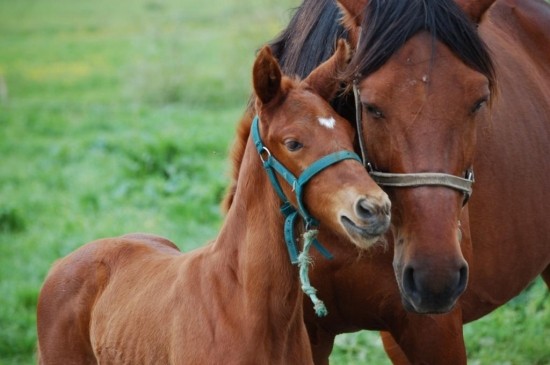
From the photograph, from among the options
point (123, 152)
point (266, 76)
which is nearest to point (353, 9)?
point (266, 76)

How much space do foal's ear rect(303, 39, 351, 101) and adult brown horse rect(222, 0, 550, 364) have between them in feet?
0.15

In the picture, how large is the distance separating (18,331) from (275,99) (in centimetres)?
388

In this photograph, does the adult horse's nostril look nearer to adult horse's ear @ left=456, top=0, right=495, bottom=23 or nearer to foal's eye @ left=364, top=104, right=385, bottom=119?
foal's eye @ left=364, top=104, right=385, bottom=119

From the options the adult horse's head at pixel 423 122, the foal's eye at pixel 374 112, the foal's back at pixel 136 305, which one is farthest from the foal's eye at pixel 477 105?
the foal's back at pixel 136 305

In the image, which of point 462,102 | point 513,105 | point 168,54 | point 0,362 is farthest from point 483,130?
point 168,54

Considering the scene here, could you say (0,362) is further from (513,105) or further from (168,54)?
(168,54)

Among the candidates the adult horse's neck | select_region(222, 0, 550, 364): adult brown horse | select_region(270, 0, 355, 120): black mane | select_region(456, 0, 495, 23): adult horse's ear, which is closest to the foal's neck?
the adult horse's neck

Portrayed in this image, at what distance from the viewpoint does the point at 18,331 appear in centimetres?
635

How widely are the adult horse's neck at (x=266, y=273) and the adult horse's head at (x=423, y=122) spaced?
0.39 metres

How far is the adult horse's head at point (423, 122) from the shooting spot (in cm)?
304

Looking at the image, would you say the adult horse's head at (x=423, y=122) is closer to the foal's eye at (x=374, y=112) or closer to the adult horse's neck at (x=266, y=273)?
the foal's eye at (x=374, y=112)

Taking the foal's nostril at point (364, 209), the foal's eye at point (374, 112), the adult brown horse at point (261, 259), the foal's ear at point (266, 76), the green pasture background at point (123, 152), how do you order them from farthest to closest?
the green pasture background at point (123, 152)
the foal's eye at point (374, 112)
the foal's ear at point (266, 76)
the adult brown horse at point (261, 259)
the foal's nostril at point (364, 209)

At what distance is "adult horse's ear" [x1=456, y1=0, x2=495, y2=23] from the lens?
3600mm

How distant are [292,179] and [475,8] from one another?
1.12m
